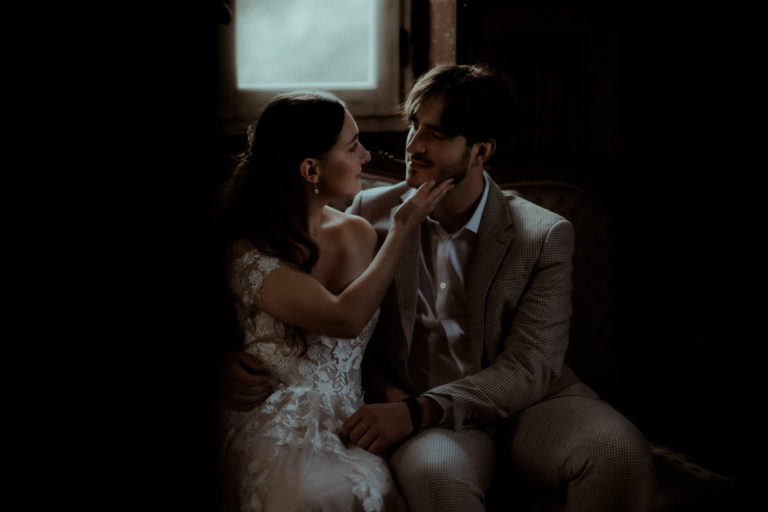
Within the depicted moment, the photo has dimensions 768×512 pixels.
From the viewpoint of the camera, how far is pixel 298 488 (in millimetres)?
1363

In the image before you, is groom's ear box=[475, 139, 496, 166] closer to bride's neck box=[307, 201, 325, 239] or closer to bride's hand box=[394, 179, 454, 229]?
bride's hand box=[394, 179, 454, 229]

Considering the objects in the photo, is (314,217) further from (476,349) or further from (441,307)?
(476,349)

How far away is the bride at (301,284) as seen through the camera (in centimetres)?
150

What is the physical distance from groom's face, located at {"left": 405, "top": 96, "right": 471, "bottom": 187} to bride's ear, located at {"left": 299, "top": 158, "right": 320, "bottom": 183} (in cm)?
31

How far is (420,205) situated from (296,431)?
23.2 inches

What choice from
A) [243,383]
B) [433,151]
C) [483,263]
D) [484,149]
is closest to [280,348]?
[243,383]

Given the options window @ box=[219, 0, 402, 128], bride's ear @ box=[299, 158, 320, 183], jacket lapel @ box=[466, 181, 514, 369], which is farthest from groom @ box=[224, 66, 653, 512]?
window @ box=[219, 0, 402, 128]

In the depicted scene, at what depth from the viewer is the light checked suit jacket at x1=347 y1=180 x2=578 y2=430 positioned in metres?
1.73

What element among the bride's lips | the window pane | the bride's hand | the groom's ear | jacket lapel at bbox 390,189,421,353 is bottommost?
jacket lapel at bbox 390,189,421,353

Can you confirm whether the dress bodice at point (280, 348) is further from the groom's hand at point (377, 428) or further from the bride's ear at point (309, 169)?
the bride's ear at point (309, 169)

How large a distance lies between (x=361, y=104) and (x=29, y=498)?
230 centimetres

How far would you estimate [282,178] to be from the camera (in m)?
1.66

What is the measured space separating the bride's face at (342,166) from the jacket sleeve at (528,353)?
1.54ft

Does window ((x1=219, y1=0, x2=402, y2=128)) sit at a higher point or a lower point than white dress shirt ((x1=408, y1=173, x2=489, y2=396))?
higher
